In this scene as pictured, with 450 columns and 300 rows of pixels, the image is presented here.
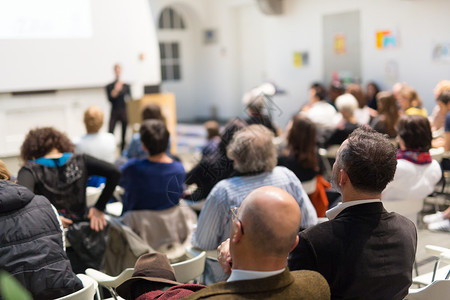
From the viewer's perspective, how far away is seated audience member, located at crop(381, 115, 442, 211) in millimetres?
3358

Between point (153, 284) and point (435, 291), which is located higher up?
point (153, 284)

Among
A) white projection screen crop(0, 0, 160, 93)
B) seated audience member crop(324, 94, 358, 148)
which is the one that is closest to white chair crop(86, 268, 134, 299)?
seated audience member crop(324, 94, 358, 148)

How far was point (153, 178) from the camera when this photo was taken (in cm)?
366

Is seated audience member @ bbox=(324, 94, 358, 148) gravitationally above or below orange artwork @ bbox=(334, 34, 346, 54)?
below

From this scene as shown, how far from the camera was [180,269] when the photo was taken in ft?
8.30

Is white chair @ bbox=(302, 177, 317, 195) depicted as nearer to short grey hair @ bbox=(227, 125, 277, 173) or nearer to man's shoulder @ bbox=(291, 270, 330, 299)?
short grey hair @ bbox=(227, 125, 277, 173)

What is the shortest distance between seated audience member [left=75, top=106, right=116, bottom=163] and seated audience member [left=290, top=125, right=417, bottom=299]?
11.1 ft

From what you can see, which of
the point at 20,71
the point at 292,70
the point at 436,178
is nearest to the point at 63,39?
the point at 20,71

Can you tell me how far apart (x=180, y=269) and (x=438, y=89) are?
4384mm

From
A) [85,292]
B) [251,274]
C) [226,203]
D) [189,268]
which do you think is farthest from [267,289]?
[226,203]

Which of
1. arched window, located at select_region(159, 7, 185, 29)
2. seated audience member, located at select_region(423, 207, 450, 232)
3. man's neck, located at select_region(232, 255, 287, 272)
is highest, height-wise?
arched window, located at select_region(159, 7, 185, 29)

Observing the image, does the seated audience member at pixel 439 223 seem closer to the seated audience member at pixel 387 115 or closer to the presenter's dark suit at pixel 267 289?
the presenter's dark suit at pixel 267 289

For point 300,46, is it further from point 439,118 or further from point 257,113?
point 257,113

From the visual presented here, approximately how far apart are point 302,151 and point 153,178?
121 cm
